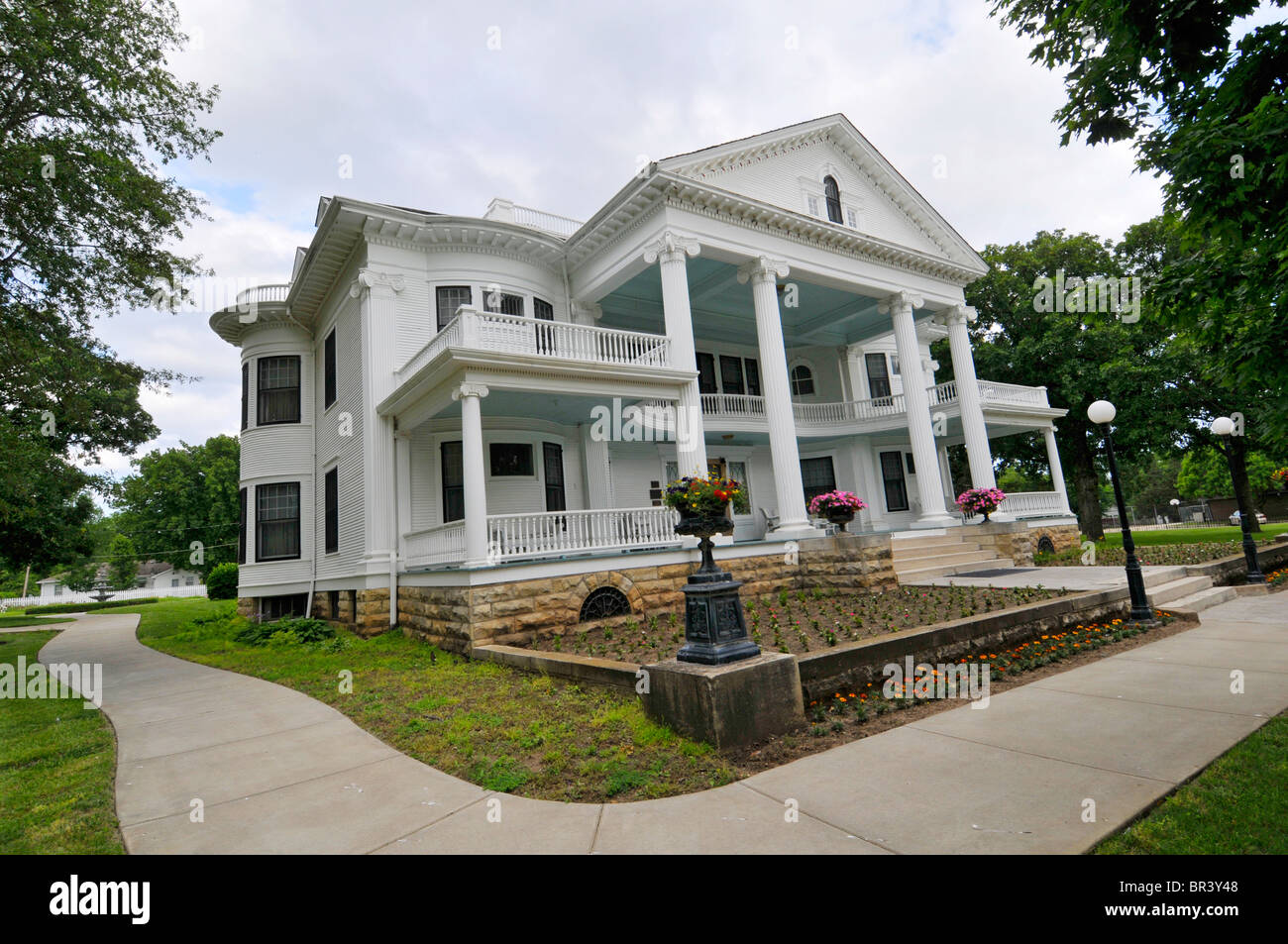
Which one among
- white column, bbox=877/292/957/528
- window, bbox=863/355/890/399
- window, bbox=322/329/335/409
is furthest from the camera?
window, bbox=863/355/890/399

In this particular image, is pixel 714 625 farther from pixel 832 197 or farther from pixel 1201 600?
pixel 832 197

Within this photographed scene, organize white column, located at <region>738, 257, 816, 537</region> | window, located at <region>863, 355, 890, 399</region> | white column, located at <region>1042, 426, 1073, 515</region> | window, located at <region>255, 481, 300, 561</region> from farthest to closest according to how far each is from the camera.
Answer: window, located at <region>863, 355, 890, 399</region>, white column, located at <region>1042, 426, 1073, 515</region>, window, located at <region>255, 481, 300, 561</region>, white column, located at <region>738, 257, 816, 537</region>

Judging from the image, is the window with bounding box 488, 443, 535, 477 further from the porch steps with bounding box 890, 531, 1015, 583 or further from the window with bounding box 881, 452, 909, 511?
the window with bounding box 881, 452, 909, 511

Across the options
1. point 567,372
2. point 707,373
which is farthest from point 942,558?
point 567,372

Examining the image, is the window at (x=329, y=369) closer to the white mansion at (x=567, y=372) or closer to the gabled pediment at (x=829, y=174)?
the white mansion at (x=567, y=372)

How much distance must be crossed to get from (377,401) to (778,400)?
9064 millimetres

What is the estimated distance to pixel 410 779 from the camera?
439cm

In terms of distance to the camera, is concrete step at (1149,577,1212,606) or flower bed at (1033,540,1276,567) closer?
concrete step at (1149,577,1212,606)

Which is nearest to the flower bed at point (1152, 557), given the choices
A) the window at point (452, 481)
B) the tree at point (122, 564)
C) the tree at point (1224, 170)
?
the tree at point (1224, 170)

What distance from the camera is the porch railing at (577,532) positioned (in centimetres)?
1045

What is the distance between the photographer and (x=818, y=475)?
2192 cm

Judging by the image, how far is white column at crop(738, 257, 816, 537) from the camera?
45.9ft

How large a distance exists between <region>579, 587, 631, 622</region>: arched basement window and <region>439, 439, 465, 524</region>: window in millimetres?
4285

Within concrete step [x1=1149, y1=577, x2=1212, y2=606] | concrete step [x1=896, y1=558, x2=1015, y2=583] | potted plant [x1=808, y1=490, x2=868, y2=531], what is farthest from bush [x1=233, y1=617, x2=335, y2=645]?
concrete step [x1=1149, y1=577, x2=1212, y2=606]
